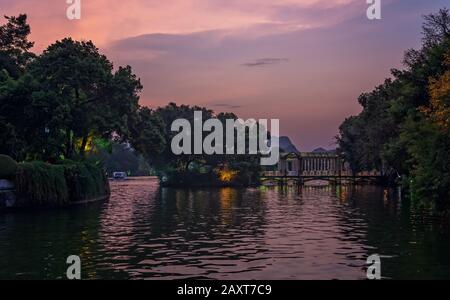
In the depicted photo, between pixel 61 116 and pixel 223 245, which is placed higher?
pixel 61 116

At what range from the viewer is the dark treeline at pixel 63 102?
57.3 metres

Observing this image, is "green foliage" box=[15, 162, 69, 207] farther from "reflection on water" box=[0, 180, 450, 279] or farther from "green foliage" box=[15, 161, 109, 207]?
"reflection on water" box=[0, 180, 450, 279]

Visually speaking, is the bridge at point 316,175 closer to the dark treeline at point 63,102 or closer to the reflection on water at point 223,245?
the dark treeline at point 63,102

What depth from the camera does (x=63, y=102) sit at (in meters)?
61.6

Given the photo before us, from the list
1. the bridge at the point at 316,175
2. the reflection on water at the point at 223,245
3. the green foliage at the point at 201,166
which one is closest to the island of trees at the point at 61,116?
the reflection on water at the point at 223,245

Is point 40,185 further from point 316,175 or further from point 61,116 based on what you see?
point 316,175

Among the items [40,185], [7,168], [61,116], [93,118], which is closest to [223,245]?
[40,185]

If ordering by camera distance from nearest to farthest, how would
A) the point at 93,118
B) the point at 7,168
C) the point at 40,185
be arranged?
the point at 7,168, the point at 40,185, the point at 93,118

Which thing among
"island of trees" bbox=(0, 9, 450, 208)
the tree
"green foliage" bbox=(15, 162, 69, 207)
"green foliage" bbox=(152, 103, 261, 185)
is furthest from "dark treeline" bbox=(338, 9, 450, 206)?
"green foliage" bbox=(152, 103, 261, 185)

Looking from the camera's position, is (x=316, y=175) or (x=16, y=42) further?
(x=316, y=175)

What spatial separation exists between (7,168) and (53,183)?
16.2ft
